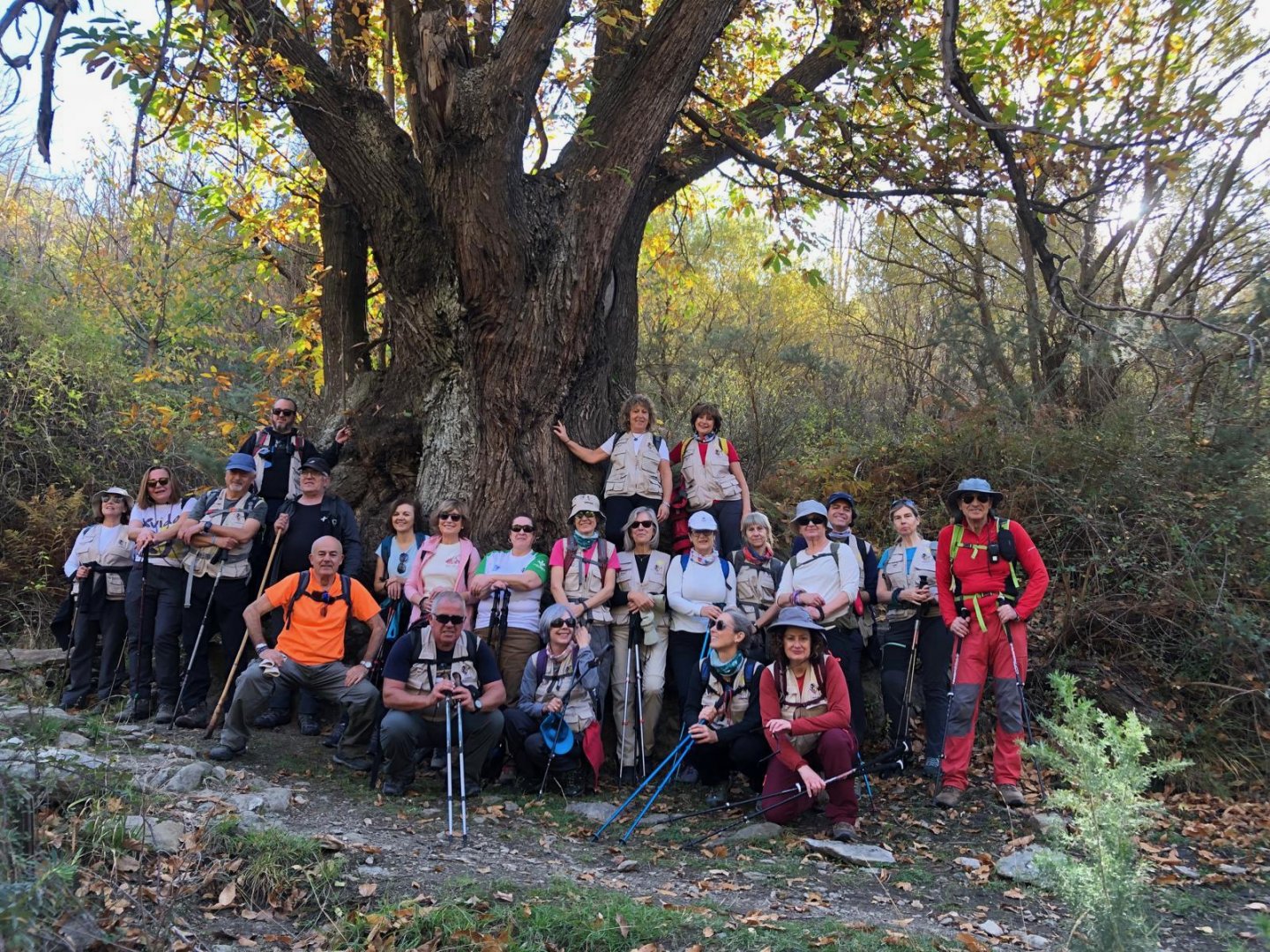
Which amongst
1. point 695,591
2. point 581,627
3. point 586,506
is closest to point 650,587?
point 695,591

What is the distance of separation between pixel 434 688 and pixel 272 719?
2.02 meters

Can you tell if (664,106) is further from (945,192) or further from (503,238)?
(945,192)

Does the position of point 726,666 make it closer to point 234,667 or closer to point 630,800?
point 630,800

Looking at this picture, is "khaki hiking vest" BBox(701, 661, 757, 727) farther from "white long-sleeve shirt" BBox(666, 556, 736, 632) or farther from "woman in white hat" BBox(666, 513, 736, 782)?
"white long-sleeve shirt" BBox(666, 556, 736, 632)

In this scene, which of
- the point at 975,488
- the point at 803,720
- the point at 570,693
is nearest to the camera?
the point at 803,720

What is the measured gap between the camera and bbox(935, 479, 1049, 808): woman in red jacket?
6668mm

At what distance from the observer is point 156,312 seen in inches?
631

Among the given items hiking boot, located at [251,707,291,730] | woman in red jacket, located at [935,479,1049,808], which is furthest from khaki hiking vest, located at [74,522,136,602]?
woman in red jacket, located at [935,479,1049,808]

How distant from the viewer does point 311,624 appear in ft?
24.2

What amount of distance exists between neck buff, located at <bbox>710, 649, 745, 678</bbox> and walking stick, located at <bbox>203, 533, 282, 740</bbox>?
12.6ft

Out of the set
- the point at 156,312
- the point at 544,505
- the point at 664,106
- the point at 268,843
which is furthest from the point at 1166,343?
the point at 156,312

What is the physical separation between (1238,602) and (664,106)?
6.74 m

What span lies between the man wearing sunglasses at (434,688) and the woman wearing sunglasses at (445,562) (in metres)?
0.61

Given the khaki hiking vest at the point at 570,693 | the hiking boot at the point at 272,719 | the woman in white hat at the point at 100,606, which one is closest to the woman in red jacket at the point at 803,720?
the khaki hiking vest at the point at 570,693
